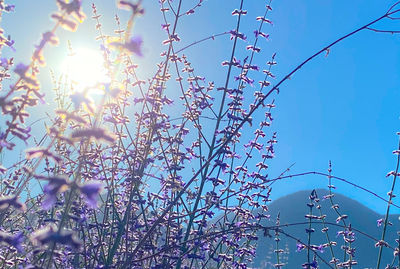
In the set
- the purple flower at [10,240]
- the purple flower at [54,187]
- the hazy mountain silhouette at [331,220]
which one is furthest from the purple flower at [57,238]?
the hazy mountain silhouette at [331,220]

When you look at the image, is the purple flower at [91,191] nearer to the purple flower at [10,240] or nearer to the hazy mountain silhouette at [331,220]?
the purple flower at [10,240]

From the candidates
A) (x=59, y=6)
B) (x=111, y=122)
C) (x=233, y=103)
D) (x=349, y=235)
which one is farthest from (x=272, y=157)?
(x=59, y=6)

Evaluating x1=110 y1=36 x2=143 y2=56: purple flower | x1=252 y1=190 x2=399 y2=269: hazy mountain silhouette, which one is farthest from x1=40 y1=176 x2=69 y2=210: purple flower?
x1=252 y1=190 x2=399 y2=269: hazy mountain silhouette

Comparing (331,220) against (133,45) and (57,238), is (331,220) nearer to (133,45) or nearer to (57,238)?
(133,45)

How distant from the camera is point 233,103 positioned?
5.05 m

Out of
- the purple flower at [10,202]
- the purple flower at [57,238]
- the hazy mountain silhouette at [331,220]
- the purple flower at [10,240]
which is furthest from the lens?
the hazy mountain silhouette at [331,220]

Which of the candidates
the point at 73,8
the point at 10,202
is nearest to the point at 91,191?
the point at 10,202

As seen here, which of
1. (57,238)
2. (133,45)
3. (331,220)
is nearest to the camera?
(57,238)

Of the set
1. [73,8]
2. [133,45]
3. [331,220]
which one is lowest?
[133,45]

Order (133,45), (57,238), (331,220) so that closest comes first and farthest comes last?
(57,238)
(133,45)
(331,220)

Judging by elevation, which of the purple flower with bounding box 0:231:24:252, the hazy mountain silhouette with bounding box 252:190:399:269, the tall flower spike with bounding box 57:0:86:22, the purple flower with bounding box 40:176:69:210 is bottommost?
the purple flower with bounding box 0:231:24:252

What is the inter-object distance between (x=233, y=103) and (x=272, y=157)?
4.04ft

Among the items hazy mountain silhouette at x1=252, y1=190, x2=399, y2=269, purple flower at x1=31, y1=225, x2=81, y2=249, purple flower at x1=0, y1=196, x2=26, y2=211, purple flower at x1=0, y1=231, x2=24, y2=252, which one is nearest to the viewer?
purple flower at x1=31, y1=225, x2=81, y2=249

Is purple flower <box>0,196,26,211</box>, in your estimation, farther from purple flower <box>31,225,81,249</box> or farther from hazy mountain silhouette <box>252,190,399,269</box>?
hazy mountain silhouette <box>252,190,399,269</box>
